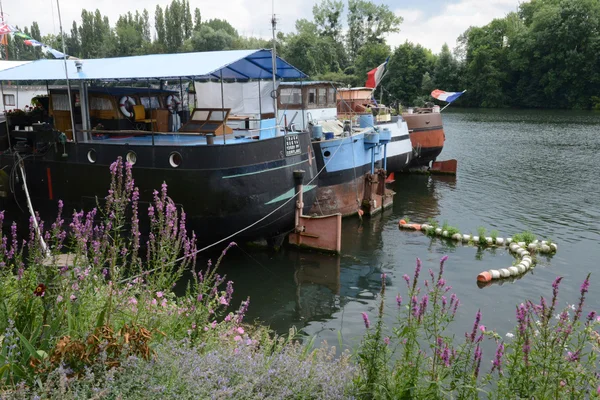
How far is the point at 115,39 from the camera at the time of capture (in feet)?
313

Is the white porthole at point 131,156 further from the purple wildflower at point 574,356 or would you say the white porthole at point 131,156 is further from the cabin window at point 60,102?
the purple wildflower at point 574,356

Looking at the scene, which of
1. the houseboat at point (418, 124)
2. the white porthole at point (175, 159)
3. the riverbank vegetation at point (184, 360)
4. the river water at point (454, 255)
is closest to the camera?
the riverbank vegetation at point (184, 360)

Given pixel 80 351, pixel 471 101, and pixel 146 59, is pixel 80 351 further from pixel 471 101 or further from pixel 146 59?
pixel 471 101

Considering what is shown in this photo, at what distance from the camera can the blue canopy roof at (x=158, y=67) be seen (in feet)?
40.9

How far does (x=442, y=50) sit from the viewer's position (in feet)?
270

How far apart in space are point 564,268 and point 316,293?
6.32 m

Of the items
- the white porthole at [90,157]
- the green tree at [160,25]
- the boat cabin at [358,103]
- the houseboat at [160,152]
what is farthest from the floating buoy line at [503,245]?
the green tree at [160,25]

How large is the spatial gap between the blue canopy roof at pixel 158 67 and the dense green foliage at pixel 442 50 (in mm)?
53161

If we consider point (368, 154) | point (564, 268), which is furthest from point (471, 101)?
point (564, 268)

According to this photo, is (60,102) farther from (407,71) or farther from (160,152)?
(407,71)

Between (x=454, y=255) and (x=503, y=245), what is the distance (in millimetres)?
1758

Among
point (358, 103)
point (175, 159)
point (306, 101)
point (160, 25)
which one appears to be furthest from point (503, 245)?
point (160, 25)

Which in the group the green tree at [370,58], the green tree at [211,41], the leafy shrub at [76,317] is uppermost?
the green tree at [211,41]

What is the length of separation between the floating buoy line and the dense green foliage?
52568mm
